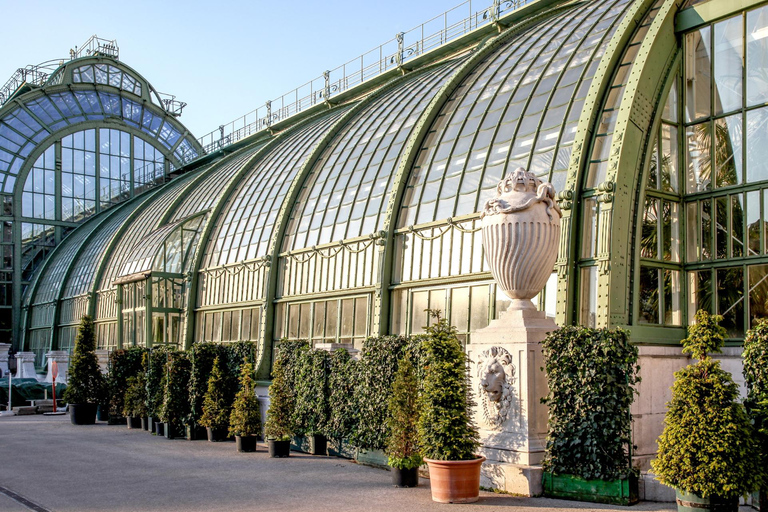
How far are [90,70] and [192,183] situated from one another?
24.0 metres

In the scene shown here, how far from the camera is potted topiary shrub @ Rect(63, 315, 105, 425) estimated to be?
31.2m

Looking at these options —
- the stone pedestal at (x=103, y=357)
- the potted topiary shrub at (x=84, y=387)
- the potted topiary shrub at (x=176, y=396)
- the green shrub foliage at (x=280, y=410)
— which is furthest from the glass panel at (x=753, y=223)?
the stone pedestal at (x=103, y=357)

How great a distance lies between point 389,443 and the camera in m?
15.8

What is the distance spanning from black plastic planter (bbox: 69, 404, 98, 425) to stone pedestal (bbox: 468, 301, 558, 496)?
20687mm

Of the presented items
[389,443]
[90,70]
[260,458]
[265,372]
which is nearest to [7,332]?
[90,70]

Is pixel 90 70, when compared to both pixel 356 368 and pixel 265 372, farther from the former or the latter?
pixel 356 368

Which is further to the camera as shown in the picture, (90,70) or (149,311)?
(90,70)

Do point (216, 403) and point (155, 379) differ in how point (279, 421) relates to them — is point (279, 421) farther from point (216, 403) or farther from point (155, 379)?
point (155, 379)

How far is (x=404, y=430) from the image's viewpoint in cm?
1571

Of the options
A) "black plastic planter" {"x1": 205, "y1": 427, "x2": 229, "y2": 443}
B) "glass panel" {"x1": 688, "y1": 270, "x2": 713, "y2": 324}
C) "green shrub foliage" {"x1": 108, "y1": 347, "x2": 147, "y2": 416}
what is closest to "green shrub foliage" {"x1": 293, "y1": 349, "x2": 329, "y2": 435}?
"black plastic planter" {"x1": 205, "y1": 427, "x2": 229, "y2": 443}

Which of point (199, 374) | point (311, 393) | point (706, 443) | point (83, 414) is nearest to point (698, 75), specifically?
point (706, 443)

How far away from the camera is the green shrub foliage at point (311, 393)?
20.5 metres

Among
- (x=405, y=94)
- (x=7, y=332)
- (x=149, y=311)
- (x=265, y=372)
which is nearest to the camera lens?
(x=265, y=372)

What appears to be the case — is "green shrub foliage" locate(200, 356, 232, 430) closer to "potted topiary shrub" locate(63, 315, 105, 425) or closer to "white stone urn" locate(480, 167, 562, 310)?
"potted topiary shrub" locate(63, 315, 105, 425)
